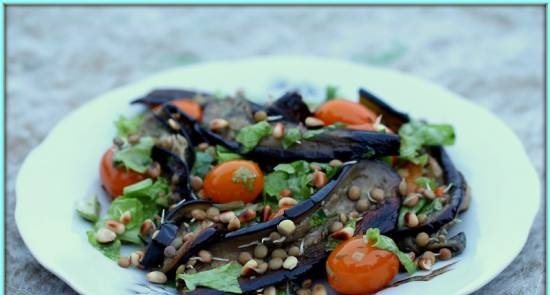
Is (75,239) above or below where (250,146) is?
below

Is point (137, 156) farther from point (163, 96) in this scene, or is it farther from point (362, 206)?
point (362, 206)

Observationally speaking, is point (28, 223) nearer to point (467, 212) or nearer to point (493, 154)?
point (467, 212)

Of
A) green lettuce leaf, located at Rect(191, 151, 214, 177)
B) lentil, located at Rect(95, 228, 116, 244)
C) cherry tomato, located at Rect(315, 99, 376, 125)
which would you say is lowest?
lentil, located at Rect(95, 228, 116, 244)

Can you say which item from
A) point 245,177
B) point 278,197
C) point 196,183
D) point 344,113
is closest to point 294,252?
point 278,197

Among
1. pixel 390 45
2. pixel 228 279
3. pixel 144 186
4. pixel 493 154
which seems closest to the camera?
pixel 228 279

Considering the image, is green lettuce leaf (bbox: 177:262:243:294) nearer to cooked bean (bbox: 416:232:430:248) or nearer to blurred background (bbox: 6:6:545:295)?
cooked bean (bbox: 416:232:430:248)

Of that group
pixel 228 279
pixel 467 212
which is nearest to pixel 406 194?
pixel 467 212

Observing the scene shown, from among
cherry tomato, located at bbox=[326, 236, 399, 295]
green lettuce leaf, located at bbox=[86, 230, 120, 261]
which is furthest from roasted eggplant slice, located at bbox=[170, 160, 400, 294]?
green lettuce leaf, located at bbox=[86, 230, 120, 261]
